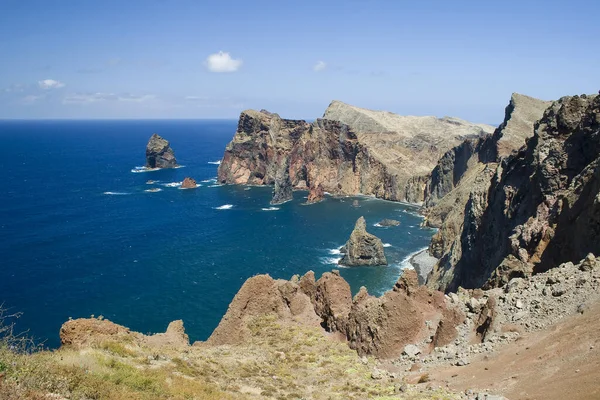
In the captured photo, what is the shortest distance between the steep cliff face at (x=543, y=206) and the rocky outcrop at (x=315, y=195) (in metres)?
103

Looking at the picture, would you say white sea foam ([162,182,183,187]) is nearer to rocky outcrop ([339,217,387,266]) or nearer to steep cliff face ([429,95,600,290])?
rocky outcrop ([339,217,387,266])

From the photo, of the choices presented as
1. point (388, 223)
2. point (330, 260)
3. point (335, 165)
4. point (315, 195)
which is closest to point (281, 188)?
point (315, 195)

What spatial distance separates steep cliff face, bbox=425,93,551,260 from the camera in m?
102

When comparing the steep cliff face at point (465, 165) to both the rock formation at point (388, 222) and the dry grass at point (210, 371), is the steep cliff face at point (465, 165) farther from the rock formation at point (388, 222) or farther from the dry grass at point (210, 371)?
the dry grass at point (210, 371)

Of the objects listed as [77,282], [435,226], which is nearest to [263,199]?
[435,226]

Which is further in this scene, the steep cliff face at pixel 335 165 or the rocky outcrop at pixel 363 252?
the steep cliff face at pixel 335 165

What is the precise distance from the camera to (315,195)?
561ft

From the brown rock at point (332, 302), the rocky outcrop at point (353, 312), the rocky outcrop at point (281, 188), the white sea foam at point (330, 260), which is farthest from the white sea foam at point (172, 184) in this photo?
the brown rock at point (332, 302)

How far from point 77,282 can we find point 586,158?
269ft

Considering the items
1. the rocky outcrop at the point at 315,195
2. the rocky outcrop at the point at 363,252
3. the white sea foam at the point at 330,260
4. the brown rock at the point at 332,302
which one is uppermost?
the brown rock at the point at 332,302

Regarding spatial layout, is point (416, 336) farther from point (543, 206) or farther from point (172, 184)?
Result: point (172, 184)

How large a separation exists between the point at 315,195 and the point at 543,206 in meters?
128

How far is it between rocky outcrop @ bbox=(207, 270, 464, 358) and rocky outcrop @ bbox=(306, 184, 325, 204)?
127m

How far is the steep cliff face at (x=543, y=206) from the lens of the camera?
37.2m
